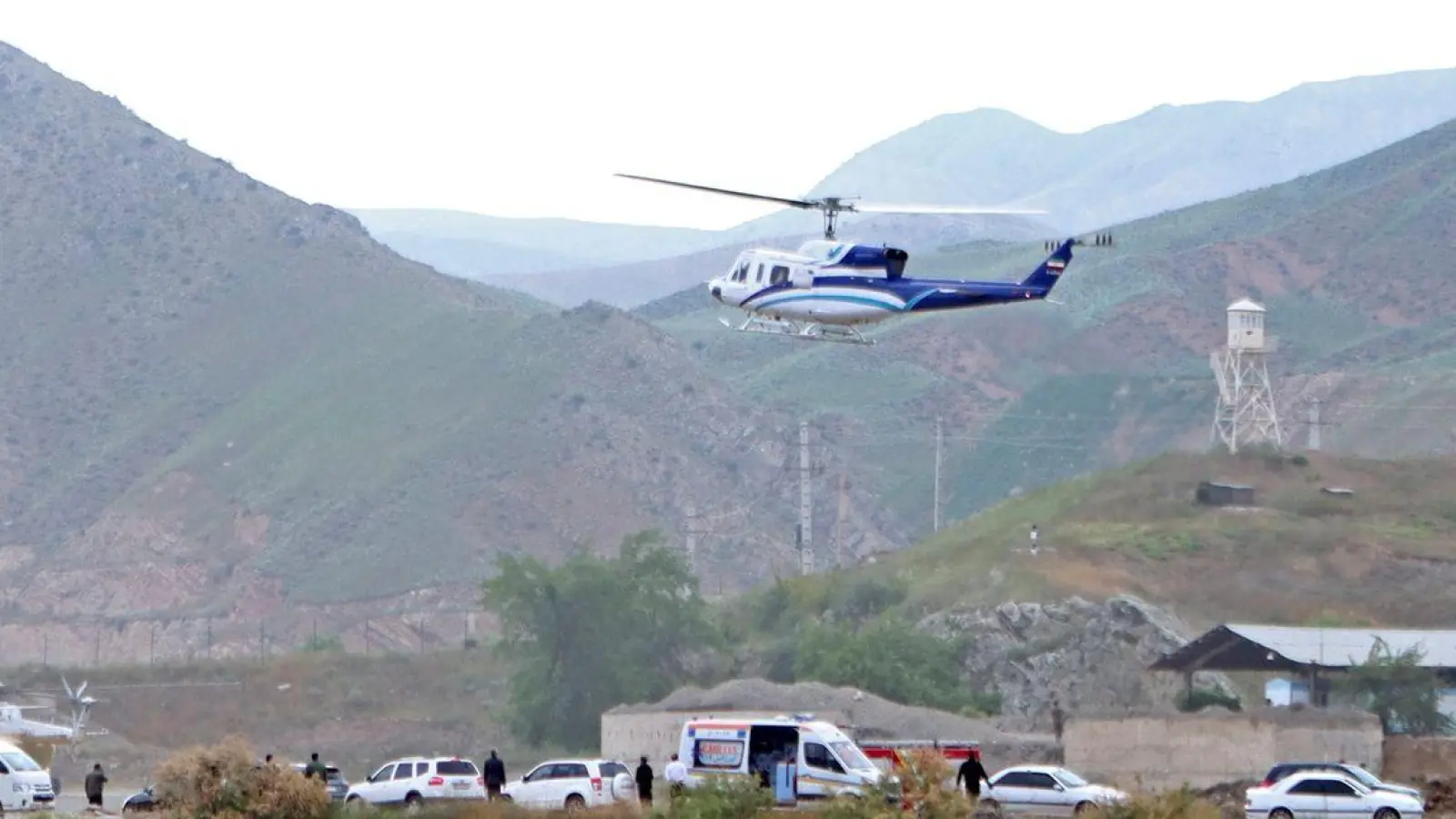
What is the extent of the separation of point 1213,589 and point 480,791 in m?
50.6

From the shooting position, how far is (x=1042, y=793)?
44844 millimetres

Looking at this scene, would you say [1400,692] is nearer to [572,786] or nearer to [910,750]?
[910,750]

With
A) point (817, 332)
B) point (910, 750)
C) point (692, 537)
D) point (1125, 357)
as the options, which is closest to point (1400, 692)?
point (817, 332)

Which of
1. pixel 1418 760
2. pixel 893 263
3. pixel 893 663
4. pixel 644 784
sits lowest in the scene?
pixel 644 784

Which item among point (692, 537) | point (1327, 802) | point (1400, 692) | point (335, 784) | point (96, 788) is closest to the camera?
point (1327, 802)

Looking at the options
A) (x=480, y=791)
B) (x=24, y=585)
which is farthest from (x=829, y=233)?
(x=24, y=585)

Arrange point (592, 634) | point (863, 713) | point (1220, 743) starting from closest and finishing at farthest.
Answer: point (1220, 743), point (863, 713), point (592, 634)

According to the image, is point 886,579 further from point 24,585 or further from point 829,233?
point 24,585

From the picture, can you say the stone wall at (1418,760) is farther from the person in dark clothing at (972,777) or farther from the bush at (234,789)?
the bush at (234,789)

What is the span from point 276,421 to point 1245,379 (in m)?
54.7

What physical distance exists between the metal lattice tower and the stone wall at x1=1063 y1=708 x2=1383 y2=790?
55.1 meters

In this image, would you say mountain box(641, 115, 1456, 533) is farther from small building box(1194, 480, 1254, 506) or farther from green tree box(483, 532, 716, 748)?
green tree box(483, 532, 716, 748)

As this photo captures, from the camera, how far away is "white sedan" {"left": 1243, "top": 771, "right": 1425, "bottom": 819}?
141 ft

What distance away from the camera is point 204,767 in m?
42.6
